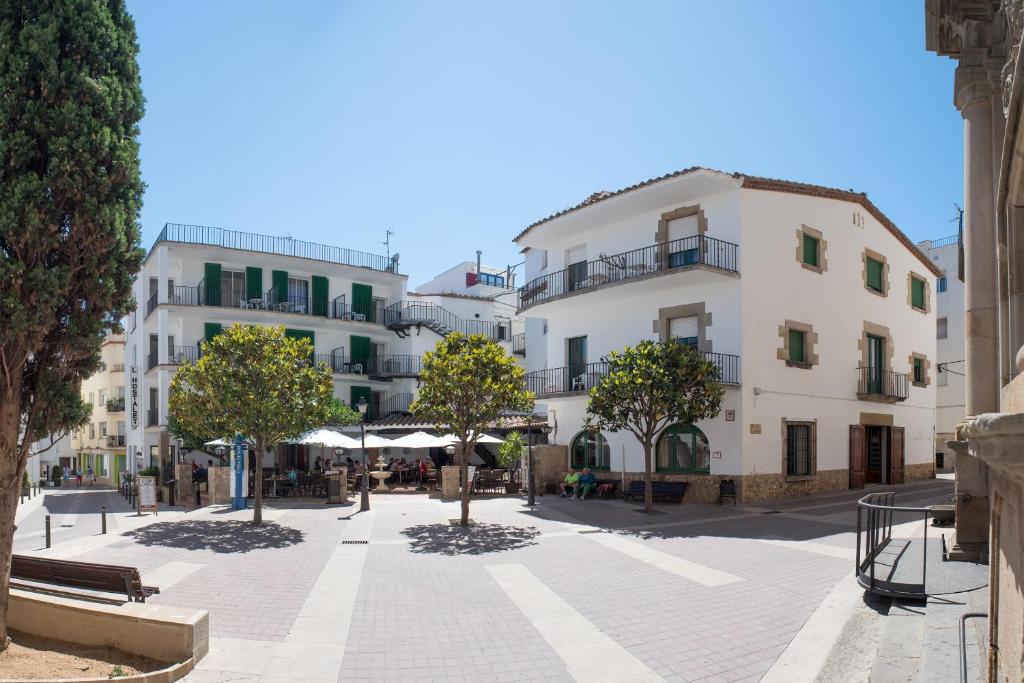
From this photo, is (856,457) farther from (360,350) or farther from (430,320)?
(360,350)

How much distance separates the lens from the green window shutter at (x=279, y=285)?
3278cm

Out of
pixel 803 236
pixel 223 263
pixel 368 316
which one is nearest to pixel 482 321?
pixel 368 316

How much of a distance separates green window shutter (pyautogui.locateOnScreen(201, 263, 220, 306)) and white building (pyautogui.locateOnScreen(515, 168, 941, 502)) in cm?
1478

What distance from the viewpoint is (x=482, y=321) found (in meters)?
40.6

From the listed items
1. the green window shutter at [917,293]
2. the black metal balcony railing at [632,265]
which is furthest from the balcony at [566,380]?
the green window shutter at [917,293]

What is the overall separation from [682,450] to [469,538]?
8895 mm

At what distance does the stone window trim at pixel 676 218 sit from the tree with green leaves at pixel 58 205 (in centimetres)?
1629

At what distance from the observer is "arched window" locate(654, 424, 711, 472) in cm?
2005

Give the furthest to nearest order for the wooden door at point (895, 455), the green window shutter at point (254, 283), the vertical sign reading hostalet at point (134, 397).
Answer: the vertical sign reading hostalet at point (134, 397)
the green window shutter at point (254, 283)
the wooden door at point (895, 455)

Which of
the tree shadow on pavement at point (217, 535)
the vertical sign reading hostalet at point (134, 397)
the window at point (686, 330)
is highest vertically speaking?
the window at point (686, 330)

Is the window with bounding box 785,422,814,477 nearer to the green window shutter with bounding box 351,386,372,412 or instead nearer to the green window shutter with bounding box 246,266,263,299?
the green window shutter with bounding box 351,386,372,412

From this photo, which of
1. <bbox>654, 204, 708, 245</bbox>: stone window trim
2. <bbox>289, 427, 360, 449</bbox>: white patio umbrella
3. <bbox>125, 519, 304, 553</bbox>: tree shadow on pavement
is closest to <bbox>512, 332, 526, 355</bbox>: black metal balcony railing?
<bbox>289, 427, 360, 449</bbox>: white patio umbrella

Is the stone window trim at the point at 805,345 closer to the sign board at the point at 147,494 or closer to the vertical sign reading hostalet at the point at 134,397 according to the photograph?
the sign board at the point at 147,494

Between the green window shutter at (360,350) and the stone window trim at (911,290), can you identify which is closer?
the stone window trim at (911,290)
